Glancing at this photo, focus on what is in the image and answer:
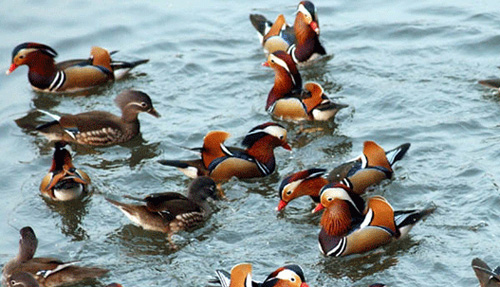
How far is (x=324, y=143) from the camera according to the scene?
1080 centimetres

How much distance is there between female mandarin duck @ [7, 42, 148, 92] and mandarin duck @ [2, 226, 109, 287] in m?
4.32

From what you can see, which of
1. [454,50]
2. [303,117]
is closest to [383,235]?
[303,117]

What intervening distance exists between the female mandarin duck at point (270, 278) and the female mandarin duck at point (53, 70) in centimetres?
553

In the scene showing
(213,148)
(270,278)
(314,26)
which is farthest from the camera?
(314,26)

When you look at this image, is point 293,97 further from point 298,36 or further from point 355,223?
point 355,223

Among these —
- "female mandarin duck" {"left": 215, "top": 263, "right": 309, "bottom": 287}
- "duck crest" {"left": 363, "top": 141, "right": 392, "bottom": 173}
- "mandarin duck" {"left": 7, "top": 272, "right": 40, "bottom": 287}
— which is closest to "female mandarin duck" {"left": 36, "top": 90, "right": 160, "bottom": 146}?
"duck crest" {"left": 363, "top": 141, "right": 392, "bottom": 173}

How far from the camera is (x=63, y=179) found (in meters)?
9.55

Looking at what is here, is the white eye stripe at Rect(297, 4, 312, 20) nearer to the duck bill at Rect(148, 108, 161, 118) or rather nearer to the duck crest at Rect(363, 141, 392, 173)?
the duck bill at Rect(148, 108, 161, 118)

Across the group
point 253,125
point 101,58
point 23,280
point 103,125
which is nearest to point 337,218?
point 23,280

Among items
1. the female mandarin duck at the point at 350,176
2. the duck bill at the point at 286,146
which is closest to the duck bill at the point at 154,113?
the duck bill at the point at 286,146

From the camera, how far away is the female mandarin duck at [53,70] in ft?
40.8

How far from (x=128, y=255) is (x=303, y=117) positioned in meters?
3.41

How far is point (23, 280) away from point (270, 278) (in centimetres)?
203

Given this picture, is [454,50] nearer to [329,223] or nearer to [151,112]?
[151,112]
